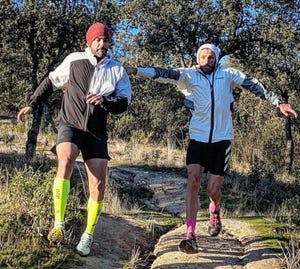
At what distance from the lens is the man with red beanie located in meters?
4.83

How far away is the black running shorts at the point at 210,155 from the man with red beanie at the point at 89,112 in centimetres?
110

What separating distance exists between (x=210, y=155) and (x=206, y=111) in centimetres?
51

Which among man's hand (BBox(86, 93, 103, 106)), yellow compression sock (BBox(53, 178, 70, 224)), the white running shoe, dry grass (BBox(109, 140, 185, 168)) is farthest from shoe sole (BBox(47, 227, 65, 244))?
dry grass (BBox(109, 140, 185, 168))

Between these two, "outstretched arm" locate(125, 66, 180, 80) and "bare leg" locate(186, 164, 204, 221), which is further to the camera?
"outstretched arm" locate(125, 66, 180, 80)

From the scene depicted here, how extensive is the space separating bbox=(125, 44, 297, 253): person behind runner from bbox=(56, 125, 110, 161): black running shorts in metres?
1.02

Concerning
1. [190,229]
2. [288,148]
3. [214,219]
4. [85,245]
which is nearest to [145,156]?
[288,148]

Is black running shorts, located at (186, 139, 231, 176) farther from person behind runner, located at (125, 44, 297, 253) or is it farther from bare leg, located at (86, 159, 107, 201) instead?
bare leg, located at (86, 159, 107, 201)

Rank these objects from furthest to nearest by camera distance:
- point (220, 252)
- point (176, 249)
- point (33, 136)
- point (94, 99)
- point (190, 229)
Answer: point (33, 136) → point (220, 252) → point (176, 249) → point (190, 229) → point (94, 99)

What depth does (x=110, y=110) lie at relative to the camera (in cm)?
490

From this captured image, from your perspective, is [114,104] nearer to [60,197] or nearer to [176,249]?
[60,197]

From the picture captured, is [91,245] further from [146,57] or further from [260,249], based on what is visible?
[146,57]

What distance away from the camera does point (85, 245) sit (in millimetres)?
4914

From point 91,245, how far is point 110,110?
1.41 m

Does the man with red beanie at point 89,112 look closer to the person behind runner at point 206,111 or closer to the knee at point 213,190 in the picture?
the person behind runner at point 206,111
